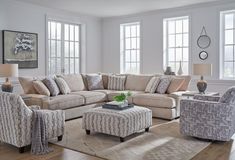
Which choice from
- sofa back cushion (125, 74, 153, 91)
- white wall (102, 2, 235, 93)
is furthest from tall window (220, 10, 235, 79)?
sofa back cushion (125, 74, 153, 91)

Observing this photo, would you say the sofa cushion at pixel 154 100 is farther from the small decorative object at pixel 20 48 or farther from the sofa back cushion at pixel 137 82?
the small decorative object at pixel 20 48

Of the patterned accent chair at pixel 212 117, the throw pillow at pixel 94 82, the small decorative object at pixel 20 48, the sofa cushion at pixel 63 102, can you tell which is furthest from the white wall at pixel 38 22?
the patterned accent chair at pixel 212 117

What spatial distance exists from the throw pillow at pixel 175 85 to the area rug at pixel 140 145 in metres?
1.30

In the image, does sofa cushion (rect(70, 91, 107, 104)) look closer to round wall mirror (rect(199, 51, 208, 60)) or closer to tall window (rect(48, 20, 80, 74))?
tall window (rect(48, 20, 80, 74))

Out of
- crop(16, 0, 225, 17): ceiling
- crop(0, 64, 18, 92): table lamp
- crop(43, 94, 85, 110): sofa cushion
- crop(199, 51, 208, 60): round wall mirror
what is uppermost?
crop(16, 0, 225, 17): ceiling

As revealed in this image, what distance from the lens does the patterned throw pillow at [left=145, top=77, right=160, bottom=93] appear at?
6.03 meters

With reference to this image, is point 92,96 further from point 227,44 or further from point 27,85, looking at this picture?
point 227,44

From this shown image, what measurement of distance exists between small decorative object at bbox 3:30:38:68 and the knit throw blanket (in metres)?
2.98

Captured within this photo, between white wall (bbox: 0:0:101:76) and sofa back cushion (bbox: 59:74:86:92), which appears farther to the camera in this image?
sofa back cushion (bbox: 59:74:86:92)

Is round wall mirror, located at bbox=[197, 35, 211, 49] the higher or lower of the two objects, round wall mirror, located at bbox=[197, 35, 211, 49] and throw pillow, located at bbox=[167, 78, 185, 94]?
the higher

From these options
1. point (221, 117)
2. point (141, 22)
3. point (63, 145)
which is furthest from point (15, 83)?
point (221, 117)

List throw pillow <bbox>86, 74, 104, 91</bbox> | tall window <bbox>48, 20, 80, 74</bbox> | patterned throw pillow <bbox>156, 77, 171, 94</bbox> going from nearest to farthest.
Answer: patterned throw pillow <bbox>156, 77, 171, 94</bbox> → throw pillow <bbox>86, 74, 104, 91</bbox> → tall window <bbox>48, 20, 80, 74</bbox>

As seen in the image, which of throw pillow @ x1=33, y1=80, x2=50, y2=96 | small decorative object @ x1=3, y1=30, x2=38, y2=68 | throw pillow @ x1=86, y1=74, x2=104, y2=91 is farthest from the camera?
throw pillow @ x1=86, y1=74, x2=104, y2=91

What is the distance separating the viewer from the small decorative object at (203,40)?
259 inches
